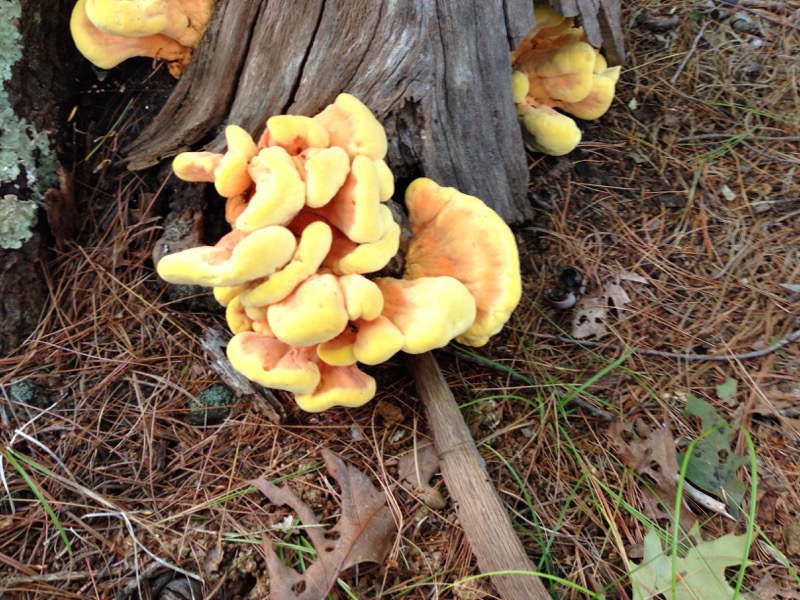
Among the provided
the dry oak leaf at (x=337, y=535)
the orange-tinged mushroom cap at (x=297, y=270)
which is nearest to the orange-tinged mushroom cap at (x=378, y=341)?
the orange-tinged mushroom cap at (x=297, y=270)

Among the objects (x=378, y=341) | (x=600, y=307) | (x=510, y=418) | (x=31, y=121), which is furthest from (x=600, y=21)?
(x=31, y=121)

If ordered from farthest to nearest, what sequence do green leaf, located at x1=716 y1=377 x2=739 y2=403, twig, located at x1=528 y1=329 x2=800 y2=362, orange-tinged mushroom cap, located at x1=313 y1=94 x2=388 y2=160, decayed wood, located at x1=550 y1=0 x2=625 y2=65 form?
decayed wood, located at x1=550 y1=0 x2=625 y2=65 → twig, located at x1=528 y1=329 x2=800 y2=362 → green leaf, located at x1=716 y1=377 x2=739 y2=403 → orange-tinged mushroom cap, located at x1=313 y1=94 x2=388 y2=160

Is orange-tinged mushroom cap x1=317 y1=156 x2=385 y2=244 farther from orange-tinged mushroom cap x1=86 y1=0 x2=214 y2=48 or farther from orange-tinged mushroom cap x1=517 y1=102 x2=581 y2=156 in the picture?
orange-tinged mushroom cap x1=517 y1=102 x2=581 y2=156

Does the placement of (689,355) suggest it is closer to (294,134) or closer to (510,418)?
(510,418)

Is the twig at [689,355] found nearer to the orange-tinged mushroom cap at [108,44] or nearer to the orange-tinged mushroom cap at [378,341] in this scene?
the orange-tinged mushroom cap at [378,341]

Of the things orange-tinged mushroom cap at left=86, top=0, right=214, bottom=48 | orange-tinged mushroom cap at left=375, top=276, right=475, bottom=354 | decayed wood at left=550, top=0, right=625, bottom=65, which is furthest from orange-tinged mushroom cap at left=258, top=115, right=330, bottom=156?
decayed wood at left=550, top=0, right=625, bottom=65
